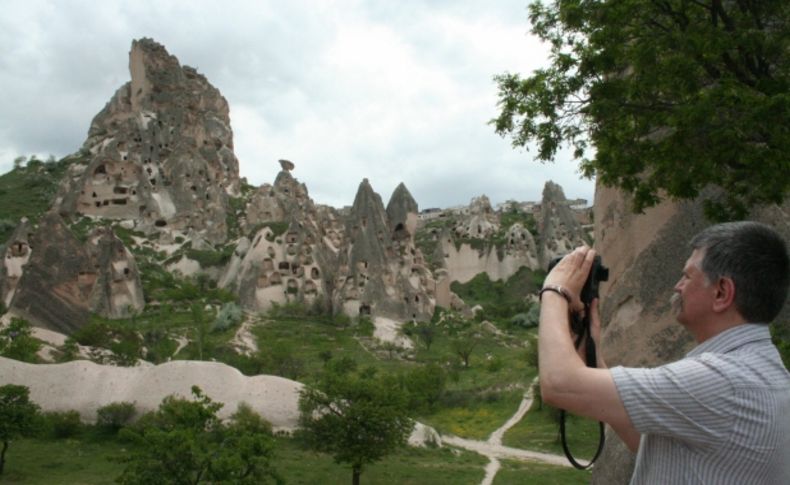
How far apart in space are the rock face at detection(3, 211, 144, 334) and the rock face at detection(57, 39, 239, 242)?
44.7 ft

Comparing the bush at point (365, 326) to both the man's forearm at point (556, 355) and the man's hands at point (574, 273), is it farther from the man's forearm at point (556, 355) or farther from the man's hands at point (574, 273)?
the man's forearm at point (556, 355)

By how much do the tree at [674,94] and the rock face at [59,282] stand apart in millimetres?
26401

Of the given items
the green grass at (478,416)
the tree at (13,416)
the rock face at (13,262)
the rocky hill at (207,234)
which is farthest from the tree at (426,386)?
the rock face at (13,262)

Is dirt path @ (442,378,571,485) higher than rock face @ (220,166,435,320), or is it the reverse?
rock face @ (220,166,435,320)

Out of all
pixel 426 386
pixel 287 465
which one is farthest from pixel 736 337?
pixel 426 386

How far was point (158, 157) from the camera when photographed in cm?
5831

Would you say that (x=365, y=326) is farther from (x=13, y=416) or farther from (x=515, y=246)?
(x=13, y=416)

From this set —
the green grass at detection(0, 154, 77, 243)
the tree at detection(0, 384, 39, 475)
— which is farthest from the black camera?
the green grass at detection(0, 154, 77, 243)

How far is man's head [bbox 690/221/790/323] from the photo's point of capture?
2.17 m

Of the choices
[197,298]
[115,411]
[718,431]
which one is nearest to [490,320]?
[197,298]

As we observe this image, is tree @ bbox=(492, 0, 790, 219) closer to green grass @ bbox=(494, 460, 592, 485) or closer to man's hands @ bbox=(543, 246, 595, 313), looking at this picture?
man's hands @ bbox=(543, 246, 595, 313)

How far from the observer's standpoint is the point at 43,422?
16828 mm

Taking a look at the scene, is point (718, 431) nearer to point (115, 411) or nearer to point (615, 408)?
point (615, 408)

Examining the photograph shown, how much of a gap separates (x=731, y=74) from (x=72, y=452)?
16218mm
